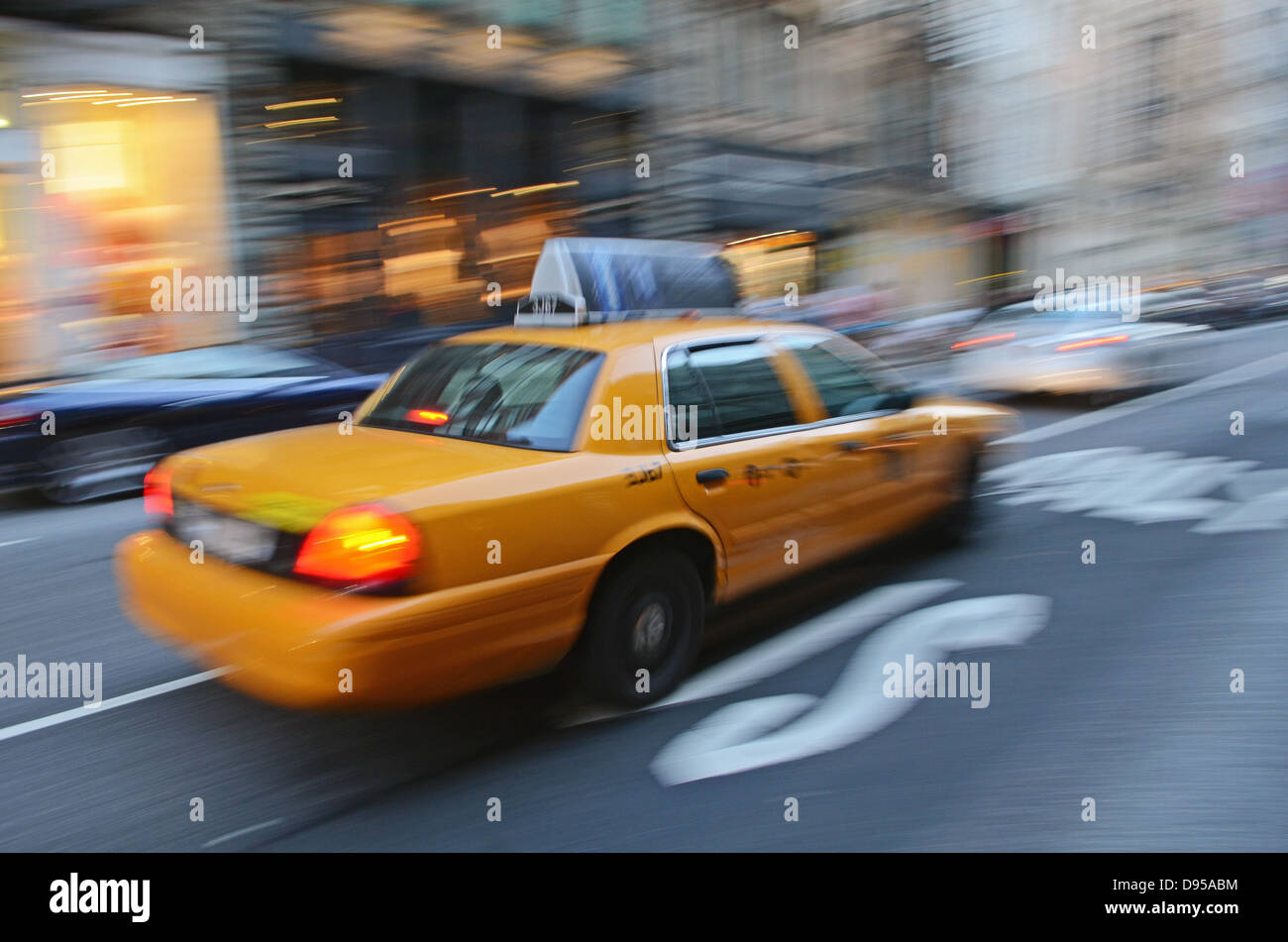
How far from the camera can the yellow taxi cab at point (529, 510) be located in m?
3.50

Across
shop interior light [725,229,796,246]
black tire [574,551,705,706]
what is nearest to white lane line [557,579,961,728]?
black tire [574,551,705,706]

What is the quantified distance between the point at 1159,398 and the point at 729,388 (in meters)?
9.66

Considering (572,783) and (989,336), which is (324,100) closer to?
(989,336)

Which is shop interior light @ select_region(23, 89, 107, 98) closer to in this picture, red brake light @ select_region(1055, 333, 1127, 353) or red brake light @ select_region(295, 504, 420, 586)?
red brake light @ select_region(1055, 333, 1127, 353)

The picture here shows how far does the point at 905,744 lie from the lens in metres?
4.02

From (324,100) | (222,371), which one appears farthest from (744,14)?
(222,371)

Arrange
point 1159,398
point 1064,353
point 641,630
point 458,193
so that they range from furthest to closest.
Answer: point 458,193 < point 1159,398 < point 1064,353 < point 641,630

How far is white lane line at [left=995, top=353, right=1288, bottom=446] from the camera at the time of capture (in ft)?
35.0

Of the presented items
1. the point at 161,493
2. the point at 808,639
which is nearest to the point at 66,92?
the point at 161,493

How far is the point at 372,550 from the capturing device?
3.48 m

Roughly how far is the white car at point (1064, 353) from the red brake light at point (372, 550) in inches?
408

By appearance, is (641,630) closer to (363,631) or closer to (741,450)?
(741,450)

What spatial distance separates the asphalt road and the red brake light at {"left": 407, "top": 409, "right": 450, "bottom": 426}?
1126 mm

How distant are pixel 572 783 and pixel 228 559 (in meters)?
1.39
